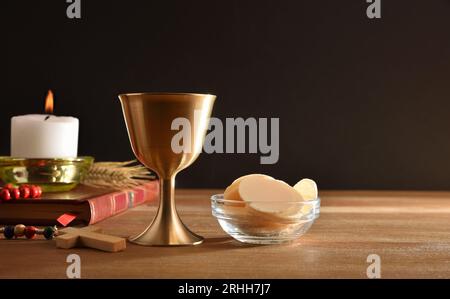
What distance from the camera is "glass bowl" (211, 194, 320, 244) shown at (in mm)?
688

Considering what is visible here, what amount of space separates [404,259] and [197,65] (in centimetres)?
111

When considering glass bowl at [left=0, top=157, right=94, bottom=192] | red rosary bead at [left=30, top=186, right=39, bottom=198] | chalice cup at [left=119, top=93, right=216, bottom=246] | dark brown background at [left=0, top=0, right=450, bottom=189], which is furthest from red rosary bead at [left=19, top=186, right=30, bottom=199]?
dark brown background at [left=0, top=0, right=450, bottom=189]

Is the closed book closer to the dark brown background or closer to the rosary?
the rosary

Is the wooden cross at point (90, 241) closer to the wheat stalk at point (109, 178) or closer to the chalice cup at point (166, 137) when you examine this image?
the chalice cup at point (166, 137)

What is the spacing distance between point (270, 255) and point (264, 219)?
2.5 inches

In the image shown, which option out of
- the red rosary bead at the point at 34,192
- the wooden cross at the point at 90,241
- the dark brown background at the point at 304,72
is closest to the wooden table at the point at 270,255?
the wooden cross at the point at 90,241

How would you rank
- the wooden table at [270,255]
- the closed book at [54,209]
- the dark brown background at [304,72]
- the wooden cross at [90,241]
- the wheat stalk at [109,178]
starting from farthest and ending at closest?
the dark brown background at [304,72], the wheat stalk at [109,178], the closed book at [54,209], the wooden cross at [90,241], the wooden table at [270,255]

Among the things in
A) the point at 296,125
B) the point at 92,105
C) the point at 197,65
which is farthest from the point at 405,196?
the point at 92,105

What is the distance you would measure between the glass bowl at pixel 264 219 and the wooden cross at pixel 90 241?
0.44 feet

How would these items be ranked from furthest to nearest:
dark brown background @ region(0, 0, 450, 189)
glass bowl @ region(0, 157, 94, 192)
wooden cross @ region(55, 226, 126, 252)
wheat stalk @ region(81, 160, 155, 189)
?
dark brown background @ region(0, 0, 450, 189) < wheat stalk @ region(81, 160, 155, 189) < glass bowl @ region(0, 157, 94, 192) < wooden cross @ region(55, 226, 126, 252)

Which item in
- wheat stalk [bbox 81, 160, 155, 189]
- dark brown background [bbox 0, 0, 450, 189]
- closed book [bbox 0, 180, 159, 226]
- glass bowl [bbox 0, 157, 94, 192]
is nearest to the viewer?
closed book [bbox 0, 180, 159, 226]

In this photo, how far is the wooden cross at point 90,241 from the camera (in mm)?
661

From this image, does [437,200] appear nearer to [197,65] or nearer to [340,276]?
[197,65]

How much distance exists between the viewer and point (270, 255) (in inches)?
25.2
